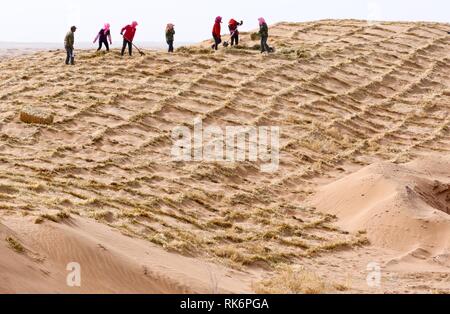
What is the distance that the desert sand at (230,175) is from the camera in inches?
269

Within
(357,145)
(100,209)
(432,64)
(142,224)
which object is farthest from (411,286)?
(432,64)

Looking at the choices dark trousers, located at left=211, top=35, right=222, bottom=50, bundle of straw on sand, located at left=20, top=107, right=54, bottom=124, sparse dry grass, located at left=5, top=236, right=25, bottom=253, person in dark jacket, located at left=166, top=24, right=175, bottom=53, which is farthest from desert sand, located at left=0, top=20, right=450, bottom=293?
dark trousers, located at left=211, top=35, right=222, bottom=50

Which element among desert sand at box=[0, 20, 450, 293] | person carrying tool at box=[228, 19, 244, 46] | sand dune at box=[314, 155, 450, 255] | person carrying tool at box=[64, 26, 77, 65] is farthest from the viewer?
person carrying tool at box=[228, 19, 244, 46]

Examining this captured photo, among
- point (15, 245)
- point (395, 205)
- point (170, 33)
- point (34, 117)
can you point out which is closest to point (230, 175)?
point (395, 205)

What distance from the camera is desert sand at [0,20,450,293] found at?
22.4 ft

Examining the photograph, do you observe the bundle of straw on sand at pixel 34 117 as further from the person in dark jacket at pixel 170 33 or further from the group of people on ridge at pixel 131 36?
the person in dark jacket at pixel 170 33

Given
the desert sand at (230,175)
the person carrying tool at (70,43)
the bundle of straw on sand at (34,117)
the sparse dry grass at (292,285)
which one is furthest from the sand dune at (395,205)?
the person carrying tool at (70,43)

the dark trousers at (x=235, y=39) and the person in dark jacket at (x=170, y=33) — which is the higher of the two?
the person in dark jacket at (x=170, y=33)

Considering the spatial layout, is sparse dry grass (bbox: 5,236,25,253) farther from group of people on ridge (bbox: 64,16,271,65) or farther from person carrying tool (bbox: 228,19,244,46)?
person carrying tool (bbox: 228,19,244,46)

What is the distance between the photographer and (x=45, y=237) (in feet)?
21.4

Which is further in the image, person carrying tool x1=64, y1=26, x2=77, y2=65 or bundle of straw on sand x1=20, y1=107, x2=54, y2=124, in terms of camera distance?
person carrying tool x1=64, y1=26, x2=77, y2=65

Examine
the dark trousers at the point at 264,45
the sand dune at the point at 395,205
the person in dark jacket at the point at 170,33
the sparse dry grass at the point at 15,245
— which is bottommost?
the sand dune at the point at 395,205

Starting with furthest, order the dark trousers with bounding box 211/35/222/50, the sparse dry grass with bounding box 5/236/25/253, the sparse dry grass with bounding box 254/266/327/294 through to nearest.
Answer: the dark trousers with bounding box 211/35/222/50
the sparse dry grass with bounding box 254/266/327/294
the sparse dry grass with bounding box 5/236/25/253

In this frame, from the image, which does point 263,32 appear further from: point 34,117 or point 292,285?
point 292,285
